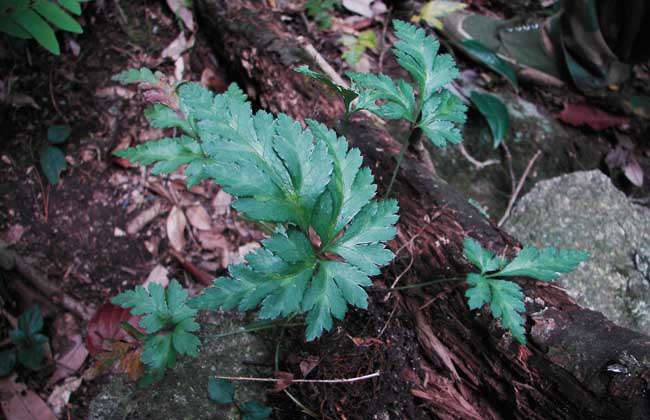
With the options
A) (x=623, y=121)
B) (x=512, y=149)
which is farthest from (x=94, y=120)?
(x=623, y=121)

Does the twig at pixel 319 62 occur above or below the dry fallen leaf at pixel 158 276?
above

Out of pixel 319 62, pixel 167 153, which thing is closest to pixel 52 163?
pixel 167 153

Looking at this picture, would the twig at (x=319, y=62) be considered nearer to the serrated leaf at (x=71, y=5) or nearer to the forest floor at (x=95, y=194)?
the forest floor at (x=95, y=194)

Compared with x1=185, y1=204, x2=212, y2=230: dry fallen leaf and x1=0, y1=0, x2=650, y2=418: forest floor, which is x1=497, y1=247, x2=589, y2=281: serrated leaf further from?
x1=185, y1=204, x2=212, y2=230: dry fallen leaf

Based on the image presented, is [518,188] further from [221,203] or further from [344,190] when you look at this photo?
[344,190]

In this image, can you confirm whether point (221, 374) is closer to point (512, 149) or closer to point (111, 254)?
point (111, 254)

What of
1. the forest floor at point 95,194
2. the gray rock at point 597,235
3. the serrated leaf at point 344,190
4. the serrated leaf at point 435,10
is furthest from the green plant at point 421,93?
the serrated leaf at point 435,10
